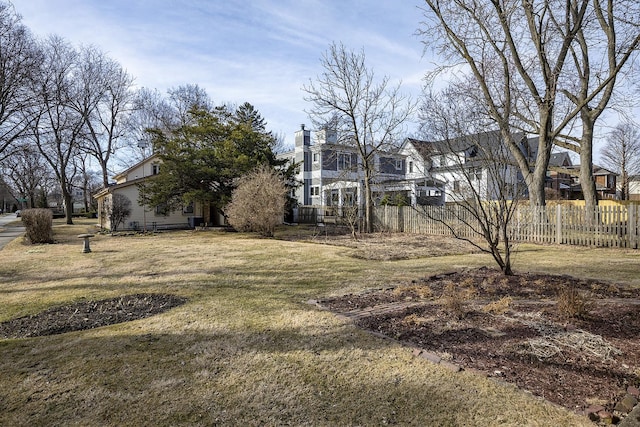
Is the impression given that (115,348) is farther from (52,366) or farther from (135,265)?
(135,265)

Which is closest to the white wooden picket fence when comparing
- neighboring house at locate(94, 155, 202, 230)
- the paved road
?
neighboring house at locate(94, 155, 202, 230)

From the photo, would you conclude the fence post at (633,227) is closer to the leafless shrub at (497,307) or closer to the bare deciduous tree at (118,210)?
the leafless shrub at (497,307)

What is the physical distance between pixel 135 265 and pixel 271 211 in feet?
23.2

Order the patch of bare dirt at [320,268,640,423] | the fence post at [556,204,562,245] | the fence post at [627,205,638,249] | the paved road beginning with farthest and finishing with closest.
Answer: the paved road
the fence post at [556,204,562,245]
the fence post at [627,205,638,249]
the patch of bare dirt at [320,268,640,423]

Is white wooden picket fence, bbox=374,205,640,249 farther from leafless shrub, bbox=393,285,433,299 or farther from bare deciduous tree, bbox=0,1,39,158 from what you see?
bare deciduous tree, bbox=0,1,39,158

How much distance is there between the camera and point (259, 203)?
15.4m

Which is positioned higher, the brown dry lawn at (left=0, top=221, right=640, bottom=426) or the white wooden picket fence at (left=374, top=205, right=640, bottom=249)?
the white wooden picket fence at (left=374, top=205, right=640, bottom=249)

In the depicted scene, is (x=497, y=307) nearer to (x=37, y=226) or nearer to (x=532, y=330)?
(x=532, y=330)

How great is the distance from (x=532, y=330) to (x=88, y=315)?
5436 mm

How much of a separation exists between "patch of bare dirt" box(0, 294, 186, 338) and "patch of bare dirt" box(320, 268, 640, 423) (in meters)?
2.53

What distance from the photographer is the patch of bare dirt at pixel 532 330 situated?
8.80 ft

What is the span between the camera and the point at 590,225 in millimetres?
12289

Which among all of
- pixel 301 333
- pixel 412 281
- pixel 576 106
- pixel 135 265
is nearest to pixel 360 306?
pixel 301 333

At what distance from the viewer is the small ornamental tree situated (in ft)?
50.1
